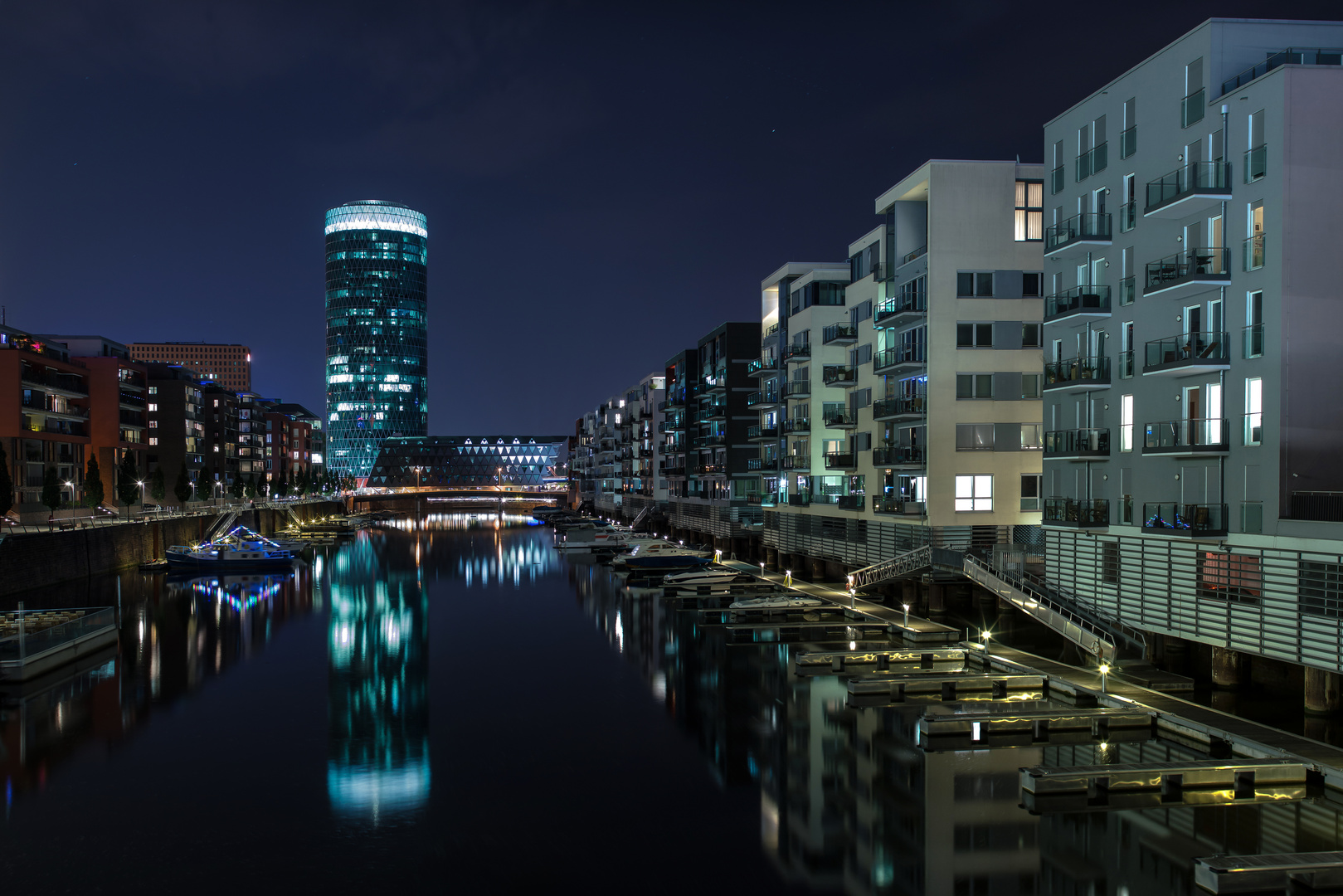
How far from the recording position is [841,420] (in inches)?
2489

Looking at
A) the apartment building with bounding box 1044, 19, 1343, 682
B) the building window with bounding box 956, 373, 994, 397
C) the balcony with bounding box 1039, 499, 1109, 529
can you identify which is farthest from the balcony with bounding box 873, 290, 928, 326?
the balcony with bounding box 1039, 499, 1109, 529

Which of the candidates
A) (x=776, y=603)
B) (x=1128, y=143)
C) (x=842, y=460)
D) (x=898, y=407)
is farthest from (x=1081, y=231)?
(x=842, y=460)

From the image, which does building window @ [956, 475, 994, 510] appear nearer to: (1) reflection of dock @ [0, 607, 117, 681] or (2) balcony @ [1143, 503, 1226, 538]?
(2) balcony @ [1143, 503, 1226, 538]

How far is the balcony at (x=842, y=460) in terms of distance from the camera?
204 ft

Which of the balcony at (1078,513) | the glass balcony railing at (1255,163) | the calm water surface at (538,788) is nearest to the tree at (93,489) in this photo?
the calm water surface at (538,788)

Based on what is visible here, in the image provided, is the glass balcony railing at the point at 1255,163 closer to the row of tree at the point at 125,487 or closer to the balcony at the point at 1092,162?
the balcony at the point at 1092,162

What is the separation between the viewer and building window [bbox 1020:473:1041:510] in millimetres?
50719

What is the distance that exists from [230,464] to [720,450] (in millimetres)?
123303

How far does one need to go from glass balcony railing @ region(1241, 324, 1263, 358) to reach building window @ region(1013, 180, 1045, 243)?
2191 cm

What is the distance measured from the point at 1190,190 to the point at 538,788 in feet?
91.7

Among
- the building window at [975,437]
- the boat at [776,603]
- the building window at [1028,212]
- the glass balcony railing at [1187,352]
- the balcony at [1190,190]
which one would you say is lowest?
the boat at [776,603]

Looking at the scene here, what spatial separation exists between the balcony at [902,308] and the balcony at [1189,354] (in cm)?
1825

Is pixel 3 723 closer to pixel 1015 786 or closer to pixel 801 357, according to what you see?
pixel 1015 786

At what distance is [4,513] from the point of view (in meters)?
74.1
